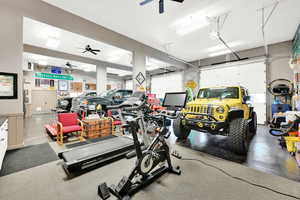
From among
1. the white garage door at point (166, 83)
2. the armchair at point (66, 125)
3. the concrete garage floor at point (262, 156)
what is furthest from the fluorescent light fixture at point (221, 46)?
the armchair at point (66, 125)

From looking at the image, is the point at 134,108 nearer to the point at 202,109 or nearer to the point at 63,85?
the point at 202,109

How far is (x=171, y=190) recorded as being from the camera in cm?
168

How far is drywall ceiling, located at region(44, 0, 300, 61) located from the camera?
341cm

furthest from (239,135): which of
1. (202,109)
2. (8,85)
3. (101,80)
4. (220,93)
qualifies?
(101,80)

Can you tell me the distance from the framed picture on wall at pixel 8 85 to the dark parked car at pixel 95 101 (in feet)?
7.60

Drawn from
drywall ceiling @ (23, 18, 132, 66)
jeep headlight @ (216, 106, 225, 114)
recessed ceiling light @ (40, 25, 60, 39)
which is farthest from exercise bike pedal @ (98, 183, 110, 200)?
recessed ceiling light @ (40, 25, 60, 39)

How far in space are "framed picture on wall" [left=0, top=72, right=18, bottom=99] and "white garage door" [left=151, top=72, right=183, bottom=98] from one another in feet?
28.3

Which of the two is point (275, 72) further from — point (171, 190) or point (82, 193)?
point (82, 193)

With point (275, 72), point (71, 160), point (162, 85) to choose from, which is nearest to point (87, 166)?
point (71, 160)

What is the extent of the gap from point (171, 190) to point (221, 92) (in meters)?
3.08

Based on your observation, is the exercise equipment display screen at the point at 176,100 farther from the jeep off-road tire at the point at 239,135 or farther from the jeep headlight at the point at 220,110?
the jeep off-road tire at the point at 239,135

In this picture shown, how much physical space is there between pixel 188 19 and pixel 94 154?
4742mm

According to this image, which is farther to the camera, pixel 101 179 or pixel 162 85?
pixel 162 85

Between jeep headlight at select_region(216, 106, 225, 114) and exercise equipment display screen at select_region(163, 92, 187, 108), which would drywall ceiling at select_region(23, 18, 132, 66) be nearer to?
exercise equipment display screen at select_region(163, 92, 187, 108)
